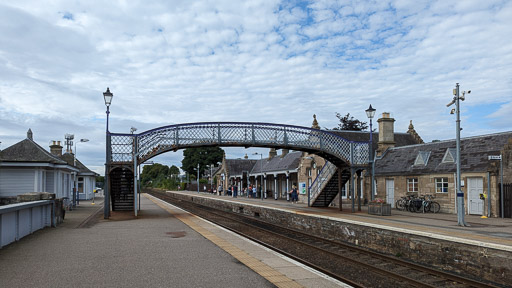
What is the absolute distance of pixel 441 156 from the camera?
23266 mm

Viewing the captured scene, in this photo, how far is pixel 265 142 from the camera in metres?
22.6

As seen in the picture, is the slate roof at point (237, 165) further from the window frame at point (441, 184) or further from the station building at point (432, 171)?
the window frame at point (441, 184)

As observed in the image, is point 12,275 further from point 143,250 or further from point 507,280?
point 507,280

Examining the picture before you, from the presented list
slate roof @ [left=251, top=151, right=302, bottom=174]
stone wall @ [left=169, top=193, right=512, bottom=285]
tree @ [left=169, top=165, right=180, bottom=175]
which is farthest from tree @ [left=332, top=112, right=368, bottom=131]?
tree @ [left=169, top=165, right=180, bottom=175]

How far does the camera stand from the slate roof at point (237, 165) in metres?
60.0

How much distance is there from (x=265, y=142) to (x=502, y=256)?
14947 mm

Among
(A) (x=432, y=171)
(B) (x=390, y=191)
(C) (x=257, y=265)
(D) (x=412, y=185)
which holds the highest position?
(A) (x=432, y=171)

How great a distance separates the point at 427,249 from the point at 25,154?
19.7 m

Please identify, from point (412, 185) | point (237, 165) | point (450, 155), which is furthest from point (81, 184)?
point (450, 155)

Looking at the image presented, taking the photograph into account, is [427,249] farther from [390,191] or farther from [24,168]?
[24,168]

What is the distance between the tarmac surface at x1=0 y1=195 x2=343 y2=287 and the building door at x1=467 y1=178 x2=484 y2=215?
13.6 meters

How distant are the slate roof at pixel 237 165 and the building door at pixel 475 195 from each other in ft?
135

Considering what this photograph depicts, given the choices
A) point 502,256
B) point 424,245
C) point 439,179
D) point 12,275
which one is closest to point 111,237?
point 12,275

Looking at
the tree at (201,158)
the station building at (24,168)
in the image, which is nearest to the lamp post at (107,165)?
the station building at (24,168)
